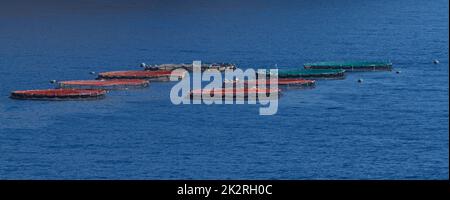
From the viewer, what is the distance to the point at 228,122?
2950 inches

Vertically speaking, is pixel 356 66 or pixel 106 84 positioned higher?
pixel 356 66

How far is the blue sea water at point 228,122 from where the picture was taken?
57344 mm

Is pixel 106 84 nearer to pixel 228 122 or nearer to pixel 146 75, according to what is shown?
pixel 146 75

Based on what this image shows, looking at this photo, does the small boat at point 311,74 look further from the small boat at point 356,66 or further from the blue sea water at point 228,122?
the small boat at point 356,66

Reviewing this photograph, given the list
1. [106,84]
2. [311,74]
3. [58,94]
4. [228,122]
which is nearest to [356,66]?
[311,74]

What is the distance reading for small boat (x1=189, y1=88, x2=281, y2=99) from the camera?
87.3 m

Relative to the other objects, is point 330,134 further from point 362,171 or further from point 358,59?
point 358,59

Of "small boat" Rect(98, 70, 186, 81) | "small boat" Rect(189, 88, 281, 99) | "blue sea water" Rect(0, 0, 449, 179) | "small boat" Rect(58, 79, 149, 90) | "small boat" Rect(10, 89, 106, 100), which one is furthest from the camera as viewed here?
"small boat" Rect(98, 70, 186, 81)

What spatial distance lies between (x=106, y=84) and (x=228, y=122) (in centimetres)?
2130

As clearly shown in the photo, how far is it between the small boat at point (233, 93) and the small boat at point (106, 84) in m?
6.13

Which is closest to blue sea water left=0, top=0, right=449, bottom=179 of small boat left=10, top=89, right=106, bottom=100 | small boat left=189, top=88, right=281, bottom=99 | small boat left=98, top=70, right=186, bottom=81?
small boat left=10, top=89, right=106, bottom=100

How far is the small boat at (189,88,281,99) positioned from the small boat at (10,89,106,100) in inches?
262

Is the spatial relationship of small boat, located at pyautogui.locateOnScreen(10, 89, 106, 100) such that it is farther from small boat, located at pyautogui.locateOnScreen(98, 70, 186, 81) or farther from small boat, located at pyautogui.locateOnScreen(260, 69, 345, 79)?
small boat, located at pyautogui.locateOnScreen(260, 69, 345, 79)
